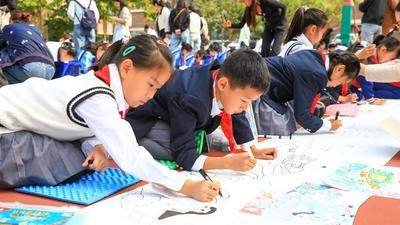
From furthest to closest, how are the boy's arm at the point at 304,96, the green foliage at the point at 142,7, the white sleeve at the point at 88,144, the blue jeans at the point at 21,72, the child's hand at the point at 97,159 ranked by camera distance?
the green foliage at the point at 142,7, the blue jeans at the point at 21,72, the boy's arm at the point at 304,96, the white sleeve at the point at 88,144, the child's hand at the point at 97,159

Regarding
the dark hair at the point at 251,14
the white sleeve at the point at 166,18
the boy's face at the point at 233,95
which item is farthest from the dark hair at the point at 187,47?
the boy's face at the point at 233,95

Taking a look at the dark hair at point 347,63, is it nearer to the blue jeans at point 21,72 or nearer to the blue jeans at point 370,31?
the blue jeans at point 21,72

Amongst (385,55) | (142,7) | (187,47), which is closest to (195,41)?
(187,47)

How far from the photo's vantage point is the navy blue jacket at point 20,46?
3.47 m

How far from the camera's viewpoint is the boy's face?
1720 millimetres

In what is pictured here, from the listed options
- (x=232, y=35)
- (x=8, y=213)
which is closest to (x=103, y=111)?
(x=8, y=213)

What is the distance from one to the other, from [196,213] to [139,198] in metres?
0.22

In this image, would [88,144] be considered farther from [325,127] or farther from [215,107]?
[325,127]

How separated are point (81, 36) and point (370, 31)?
352 cm

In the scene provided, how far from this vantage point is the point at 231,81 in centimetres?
175

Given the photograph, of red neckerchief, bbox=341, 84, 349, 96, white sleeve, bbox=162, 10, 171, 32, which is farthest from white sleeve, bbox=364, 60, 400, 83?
white sleeve, bbox=162, 10, 171, 32

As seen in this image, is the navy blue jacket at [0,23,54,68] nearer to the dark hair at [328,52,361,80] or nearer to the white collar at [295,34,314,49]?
the white collar at [295,34,314,49]

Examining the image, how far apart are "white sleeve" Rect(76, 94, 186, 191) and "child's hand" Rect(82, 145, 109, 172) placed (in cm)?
14

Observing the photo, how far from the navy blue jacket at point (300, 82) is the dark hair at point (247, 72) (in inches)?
31.3
